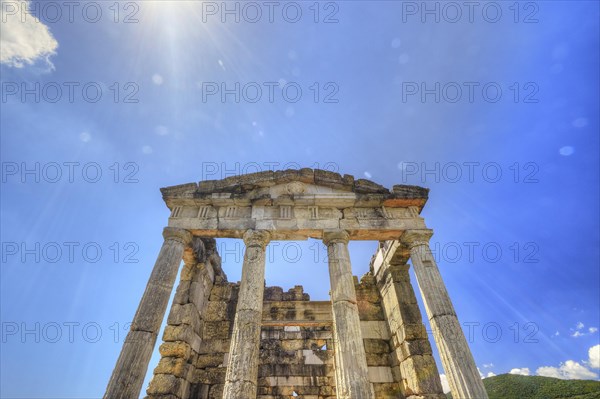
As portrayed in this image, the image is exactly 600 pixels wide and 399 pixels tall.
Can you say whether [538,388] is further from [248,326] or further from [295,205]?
[248,326]

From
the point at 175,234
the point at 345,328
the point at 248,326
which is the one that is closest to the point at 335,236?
the point at 345,328

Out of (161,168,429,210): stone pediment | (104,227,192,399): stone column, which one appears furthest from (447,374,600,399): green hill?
(104,227,192,399): stone column

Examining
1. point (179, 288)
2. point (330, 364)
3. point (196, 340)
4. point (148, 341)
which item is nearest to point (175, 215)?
point (179, 288)

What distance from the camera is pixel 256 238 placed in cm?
890

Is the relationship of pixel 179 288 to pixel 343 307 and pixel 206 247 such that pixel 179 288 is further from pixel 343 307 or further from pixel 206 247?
pixel 343 307

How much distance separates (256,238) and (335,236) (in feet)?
7.74

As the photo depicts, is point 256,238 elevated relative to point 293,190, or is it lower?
lower

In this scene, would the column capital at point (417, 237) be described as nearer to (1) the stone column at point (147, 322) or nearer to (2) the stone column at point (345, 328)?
(2) the stone column at point (345, 328)

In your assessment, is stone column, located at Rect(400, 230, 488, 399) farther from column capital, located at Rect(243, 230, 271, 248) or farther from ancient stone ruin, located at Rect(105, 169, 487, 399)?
column capital, located at Rect(243, 230, 271, 248)

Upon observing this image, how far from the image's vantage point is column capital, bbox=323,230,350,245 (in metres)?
9.06

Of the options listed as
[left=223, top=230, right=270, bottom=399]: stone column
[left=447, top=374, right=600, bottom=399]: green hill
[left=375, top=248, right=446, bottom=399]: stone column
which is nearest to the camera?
[left=223, top=230, right=270, bottom=399]: stone column

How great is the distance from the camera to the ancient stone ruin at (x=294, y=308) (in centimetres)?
716

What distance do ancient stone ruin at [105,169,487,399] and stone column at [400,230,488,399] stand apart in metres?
0.03

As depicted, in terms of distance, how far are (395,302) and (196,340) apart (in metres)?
6.81
